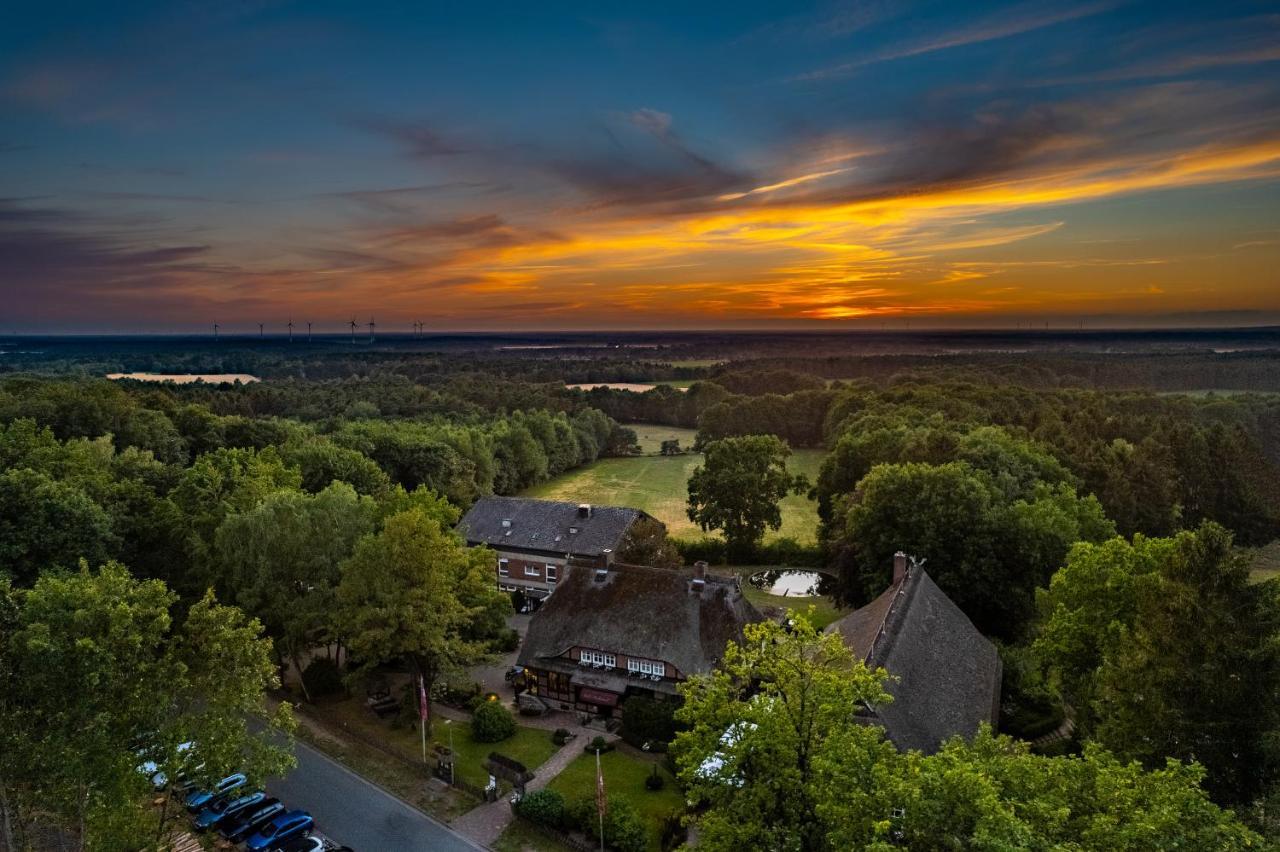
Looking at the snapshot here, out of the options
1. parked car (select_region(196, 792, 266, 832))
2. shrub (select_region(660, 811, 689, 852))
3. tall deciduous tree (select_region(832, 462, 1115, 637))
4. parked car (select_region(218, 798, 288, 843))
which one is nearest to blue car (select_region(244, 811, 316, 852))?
parked car (select_region(218, 798, 288, 843))

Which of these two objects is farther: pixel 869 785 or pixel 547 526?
pixel 547 526

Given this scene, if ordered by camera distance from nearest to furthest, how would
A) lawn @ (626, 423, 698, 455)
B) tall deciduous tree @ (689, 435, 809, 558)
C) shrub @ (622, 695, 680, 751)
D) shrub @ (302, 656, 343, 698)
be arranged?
shrub @ (622, 695, 680, 751), shrub @ (302, 656, 343, 698), tall deciduous tree @ (689, 435, 809, 558), lawn @ (626, 423, 698, 455)

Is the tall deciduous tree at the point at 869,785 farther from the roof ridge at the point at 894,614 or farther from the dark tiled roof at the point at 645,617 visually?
the dark tiled roof at the point at 645,617

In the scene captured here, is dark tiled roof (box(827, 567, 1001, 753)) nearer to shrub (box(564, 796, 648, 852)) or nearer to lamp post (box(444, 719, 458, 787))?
shrub (box(564, 796, 648, 852))

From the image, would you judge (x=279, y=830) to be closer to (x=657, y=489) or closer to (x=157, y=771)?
(x=157, y=771)

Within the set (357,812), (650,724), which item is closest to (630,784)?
(650,724)
